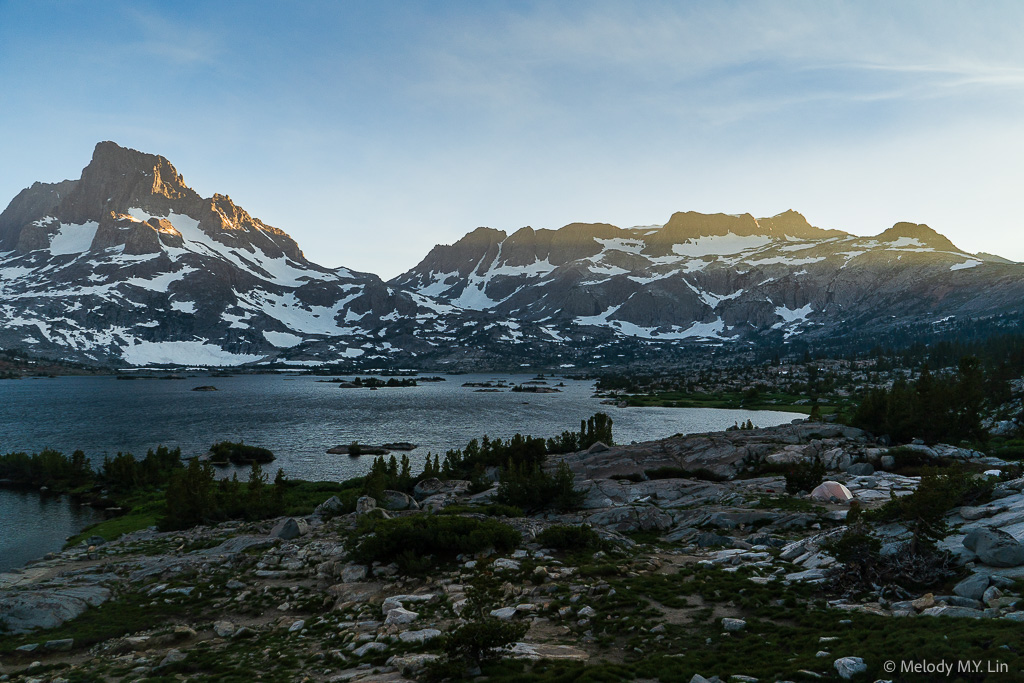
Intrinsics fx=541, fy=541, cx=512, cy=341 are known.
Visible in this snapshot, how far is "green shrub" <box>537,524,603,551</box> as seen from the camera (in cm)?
2441

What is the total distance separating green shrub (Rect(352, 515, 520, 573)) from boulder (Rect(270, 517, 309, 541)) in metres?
8.82

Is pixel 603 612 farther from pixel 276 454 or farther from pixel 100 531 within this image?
pixel 276 454

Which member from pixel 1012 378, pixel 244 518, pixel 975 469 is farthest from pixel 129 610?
pixel 1012 378

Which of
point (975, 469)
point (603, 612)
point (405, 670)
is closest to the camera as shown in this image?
point (405, 670)

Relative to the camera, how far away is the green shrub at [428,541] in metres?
23.9

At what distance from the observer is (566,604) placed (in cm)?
1794

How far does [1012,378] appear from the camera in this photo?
7994 cm

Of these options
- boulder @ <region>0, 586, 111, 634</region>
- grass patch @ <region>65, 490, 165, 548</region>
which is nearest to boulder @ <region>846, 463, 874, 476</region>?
→ boulder @ <region>0, 586, 111, 634</region>

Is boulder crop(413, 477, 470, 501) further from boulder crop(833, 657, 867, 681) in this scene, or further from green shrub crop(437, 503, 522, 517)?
boulder crop(833, 657, 867, 681)

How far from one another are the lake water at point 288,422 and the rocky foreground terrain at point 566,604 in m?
25.3

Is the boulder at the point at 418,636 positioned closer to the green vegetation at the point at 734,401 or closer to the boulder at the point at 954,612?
the boulder at the point at 954,612

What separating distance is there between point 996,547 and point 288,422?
120 metres

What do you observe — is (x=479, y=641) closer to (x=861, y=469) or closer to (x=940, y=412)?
(x=861, y=469)

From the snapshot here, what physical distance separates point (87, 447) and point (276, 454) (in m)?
29.4
